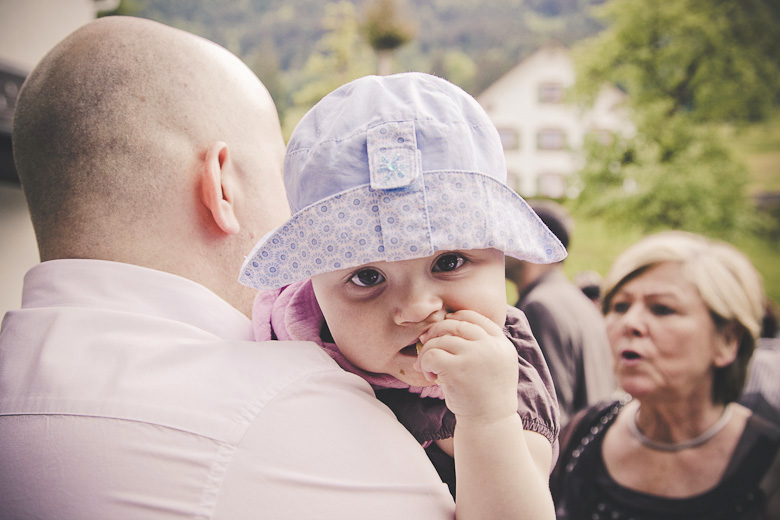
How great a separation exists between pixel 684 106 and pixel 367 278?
44.4ft

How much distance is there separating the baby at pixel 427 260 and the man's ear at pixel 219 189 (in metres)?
0.27

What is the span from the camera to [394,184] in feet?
3.14

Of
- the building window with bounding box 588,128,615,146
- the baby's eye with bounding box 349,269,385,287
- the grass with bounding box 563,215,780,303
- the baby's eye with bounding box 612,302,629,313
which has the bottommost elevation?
the grass with bounding box 563,215,780,303

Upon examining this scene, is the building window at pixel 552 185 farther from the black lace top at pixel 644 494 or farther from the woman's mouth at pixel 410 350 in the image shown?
the woman's mouth at pixel 410 350

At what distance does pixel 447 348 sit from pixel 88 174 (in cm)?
92

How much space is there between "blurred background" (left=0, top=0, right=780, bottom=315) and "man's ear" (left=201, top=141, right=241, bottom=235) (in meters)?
9.48

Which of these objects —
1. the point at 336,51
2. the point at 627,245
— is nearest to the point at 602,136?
the point at 627,245

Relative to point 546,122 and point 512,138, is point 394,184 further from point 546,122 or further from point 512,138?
point 546,122

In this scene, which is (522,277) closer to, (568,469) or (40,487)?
(568,469)

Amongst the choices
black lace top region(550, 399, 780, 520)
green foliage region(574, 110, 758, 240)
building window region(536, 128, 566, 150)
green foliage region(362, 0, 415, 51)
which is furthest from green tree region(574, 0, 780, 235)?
black lace top region(550, 399, 780, 520)

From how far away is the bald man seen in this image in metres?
0.87

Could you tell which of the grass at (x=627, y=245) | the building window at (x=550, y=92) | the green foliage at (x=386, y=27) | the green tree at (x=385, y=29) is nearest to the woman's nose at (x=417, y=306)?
the grass at (x=627, y=245)

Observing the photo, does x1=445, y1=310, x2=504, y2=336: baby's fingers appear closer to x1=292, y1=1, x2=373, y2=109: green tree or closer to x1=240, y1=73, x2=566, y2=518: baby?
x1=240, y1=73, x2=566, y2=518: baby

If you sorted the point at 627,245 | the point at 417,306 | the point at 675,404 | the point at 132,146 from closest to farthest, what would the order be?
the point at 417,306 < the point at 132,146 < the point at 675,404 < the point at 627,245
